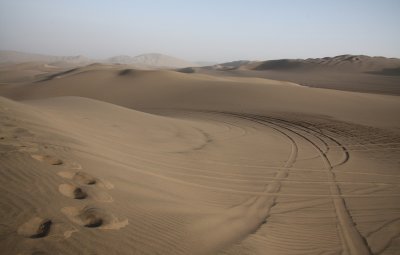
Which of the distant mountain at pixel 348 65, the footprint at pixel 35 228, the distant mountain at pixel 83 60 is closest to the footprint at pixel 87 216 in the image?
the footprint at pixel 35 228

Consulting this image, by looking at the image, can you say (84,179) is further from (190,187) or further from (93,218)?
(190,187)

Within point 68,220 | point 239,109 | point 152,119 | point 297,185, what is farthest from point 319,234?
point 239,109

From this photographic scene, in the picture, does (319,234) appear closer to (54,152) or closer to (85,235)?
(85,235)

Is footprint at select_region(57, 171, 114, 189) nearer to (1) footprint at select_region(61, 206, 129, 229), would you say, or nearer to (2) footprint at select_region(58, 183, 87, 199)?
(2) footprint at select_region(58, 183, 87, 199)

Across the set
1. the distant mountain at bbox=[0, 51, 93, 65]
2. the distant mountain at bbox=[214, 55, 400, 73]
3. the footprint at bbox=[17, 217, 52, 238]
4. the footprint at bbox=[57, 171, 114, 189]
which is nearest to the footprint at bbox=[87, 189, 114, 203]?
the footprint at bbox=[57, 171, 114, 189]

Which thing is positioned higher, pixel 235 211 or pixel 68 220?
pixel 68 220

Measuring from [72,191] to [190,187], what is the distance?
7.17ft

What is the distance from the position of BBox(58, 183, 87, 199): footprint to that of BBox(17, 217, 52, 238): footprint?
531mm

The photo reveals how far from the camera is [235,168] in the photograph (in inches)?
265

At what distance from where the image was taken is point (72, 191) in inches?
129

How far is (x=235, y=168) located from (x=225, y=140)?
2619 mm

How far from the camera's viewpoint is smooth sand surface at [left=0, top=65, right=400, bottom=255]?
9.26ft

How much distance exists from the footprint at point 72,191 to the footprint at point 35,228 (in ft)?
→ 1.74

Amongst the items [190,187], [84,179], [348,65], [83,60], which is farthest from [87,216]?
[83,60]
